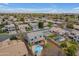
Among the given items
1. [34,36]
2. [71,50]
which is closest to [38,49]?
[34,36]

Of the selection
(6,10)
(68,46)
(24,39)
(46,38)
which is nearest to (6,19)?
(6,10)

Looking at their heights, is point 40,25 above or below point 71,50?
above

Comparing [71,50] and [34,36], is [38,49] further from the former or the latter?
[71,50]

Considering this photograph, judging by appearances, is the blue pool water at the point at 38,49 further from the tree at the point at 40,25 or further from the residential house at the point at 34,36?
the tree at the point at 40,25

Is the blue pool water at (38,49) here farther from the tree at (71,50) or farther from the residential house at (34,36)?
the tree at (71,50)

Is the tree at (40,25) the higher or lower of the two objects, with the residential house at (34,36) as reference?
higher

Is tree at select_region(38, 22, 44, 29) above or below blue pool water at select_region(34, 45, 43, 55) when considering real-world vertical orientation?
above

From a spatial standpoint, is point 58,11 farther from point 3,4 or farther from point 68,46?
point 3,4

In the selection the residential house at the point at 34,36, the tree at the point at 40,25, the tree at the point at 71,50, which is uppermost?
the tree at the point at 40,25

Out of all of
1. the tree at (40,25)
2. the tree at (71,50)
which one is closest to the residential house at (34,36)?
the tree at (40,25)

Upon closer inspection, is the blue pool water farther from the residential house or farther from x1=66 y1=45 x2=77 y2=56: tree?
x1=66 y1=45 x2=77 y2=56: tree

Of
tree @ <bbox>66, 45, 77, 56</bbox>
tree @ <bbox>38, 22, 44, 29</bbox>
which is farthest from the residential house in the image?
tree @ <bbox>66, 45, 77, 56</bbox>
